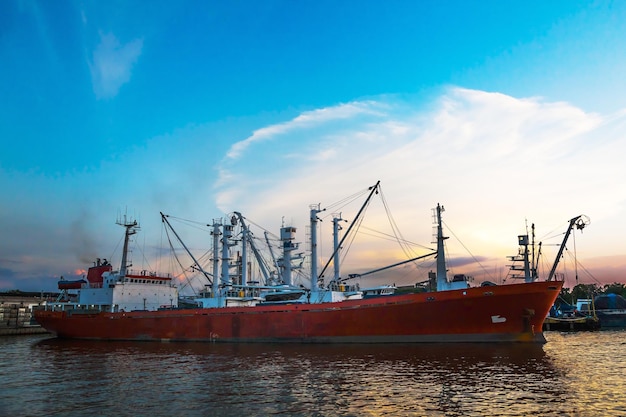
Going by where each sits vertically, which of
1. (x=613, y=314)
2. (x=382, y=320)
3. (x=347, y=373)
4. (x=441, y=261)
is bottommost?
(x=347, y=373)

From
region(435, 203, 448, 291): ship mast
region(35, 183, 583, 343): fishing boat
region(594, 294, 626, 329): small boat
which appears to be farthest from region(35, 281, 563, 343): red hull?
region(594, 294, 626, 329): small boat

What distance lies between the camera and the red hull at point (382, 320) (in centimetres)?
3334

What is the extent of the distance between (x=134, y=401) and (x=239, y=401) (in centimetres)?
432

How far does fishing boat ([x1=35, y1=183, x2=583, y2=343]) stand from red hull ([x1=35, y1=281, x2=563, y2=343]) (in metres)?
0.07

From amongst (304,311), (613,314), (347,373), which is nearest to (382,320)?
(304,311)

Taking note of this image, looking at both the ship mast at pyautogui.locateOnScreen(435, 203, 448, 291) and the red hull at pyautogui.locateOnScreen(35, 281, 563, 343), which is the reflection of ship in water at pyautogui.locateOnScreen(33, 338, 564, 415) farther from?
the ship mast at pyautogui.locateOnScreen(435, 203, 448, 291)

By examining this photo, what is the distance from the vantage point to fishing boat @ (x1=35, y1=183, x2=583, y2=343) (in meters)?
33.6

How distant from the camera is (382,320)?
36.0 meters

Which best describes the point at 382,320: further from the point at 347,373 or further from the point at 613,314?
the point at 613,314

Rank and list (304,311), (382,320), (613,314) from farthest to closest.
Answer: (613,314), (304,311), (382,320)

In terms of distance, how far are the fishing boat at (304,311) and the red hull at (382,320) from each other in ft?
0.24

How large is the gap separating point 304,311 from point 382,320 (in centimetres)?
700

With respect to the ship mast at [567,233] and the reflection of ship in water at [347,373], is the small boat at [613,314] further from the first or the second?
the reflection of ship in water at [347,373]

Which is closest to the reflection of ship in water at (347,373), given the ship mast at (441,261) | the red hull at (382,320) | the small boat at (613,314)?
the red hull at (382,320)
